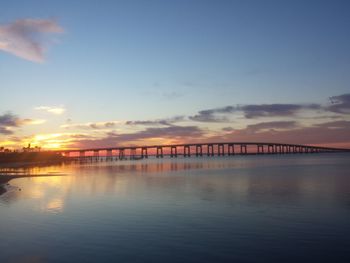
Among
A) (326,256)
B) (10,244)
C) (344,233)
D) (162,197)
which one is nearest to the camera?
(326,256)

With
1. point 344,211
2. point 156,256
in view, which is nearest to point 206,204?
point 344,211

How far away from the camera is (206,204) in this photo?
124 feet

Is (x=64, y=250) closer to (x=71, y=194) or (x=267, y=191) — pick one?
(x=71, y=194)

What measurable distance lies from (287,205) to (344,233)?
11.9 metres

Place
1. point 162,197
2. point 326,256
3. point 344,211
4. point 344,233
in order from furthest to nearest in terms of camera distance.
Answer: point 162,197
point 344,211
point 344,233
point 326,256

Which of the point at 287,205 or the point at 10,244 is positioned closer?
the point at 10,244

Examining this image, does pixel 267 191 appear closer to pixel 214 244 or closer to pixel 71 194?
pixel 71 194

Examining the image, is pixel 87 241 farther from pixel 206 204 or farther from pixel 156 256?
pixel 206 204

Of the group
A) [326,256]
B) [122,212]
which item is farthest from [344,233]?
[122,212]

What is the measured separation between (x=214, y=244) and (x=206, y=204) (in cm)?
1623

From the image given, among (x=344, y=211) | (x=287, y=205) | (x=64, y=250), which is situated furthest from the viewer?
(x=287, y=205)

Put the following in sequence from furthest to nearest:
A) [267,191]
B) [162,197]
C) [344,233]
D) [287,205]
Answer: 1. [267,191]
2. [162,197]
3. [287,205]
4. [344,233]

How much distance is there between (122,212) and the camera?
111 ft

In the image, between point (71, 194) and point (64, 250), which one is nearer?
point (64, 250)
